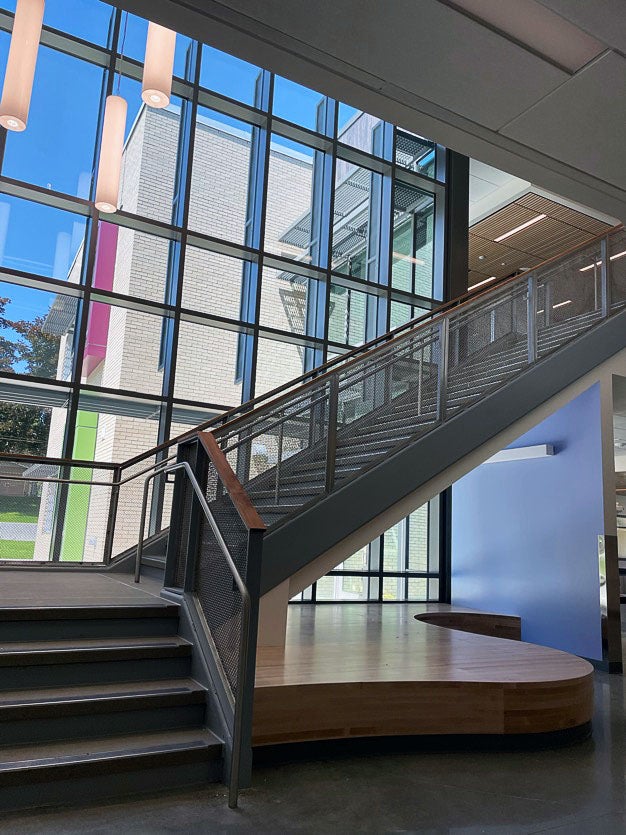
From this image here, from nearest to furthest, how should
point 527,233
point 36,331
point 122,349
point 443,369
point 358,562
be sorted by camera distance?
point 443,369, point 36,331, point 122,349, point 358,562, point 527,233

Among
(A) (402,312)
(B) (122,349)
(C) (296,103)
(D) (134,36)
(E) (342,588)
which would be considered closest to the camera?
(B) (122,349)

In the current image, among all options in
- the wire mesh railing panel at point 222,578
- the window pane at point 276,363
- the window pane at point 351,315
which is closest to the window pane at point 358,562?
the window pane at point 276,363

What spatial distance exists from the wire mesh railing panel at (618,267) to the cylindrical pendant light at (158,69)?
578 centimetres

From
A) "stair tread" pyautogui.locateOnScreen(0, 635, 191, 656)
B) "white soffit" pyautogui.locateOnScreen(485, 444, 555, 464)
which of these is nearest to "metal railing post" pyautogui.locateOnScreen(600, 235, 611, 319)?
"white soffit" pyautogui.locateOnScreen(485, 444, 555, 464)

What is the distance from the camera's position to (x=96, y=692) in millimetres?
3768

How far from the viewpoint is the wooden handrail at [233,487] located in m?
3.75

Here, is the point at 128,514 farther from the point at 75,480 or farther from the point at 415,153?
the point at 415,153

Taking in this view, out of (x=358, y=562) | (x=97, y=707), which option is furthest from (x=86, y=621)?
(x=358, y=562)

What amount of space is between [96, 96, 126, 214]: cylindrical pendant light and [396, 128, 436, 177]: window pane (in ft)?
19.8

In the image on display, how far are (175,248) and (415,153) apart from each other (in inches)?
187

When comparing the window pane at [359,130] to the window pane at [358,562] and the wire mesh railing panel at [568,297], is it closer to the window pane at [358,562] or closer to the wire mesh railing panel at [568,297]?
the wire mesh railing panel at [568,297]

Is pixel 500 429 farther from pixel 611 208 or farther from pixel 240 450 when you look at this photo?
pixel 611 208

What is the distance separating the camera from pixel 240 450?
5.44m

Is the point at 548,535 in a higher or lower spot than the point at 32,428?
lower
